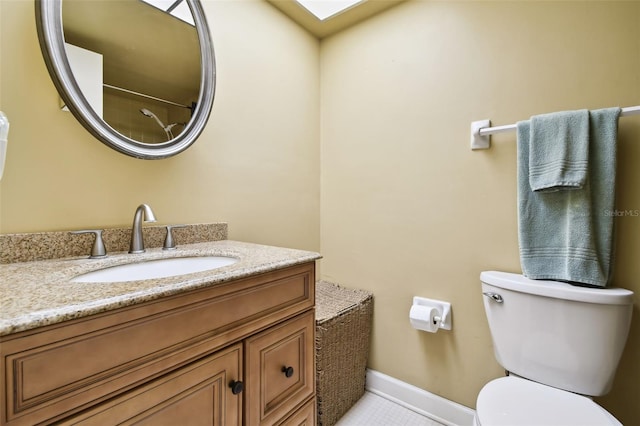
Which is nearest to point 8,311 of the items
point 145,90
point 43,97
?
point 43,97

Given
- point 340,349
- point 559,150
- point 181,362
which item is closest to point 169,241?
point 181,362

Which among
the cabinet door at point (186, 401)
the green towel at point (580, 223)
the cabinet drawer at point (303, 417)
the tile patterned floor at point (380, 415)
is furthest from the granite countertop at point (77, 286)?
the tile patterned floor at point (380, 415)

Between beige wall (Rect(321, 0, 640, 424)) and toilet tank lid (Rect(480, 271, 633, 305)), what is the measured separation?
13cm

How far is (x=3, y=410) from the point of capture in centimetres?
42

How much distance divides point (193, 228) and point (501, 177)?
136 centimetres

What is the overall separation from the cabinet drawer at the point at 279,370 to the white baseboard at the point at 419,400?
30.2 inches

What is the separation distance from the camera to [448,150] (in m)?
1.38

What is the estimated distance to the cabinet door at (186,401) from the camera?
0.53 m

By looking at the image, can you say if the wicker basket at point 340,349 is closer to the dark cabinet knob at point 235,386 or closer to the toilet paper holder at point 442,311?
the toilet paper holder at point 442,311

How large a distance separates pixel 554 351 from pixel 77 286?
145 centimetres

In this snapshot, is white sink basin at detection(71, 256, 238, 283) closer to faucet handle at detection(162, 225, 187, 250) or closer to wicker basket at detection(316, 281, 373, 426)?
faucet handle at detection(162, 225, 187, 250)

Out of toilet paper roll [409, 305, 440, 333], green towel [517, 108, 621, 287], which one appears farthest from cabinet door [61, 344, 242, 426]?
green towel [517, 108, 621, 287]

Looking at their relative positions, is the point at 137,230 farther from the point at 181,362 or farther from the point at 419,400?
the point at 419,400

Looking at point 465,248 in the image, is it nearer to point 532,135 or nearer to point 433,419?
point 532,135
